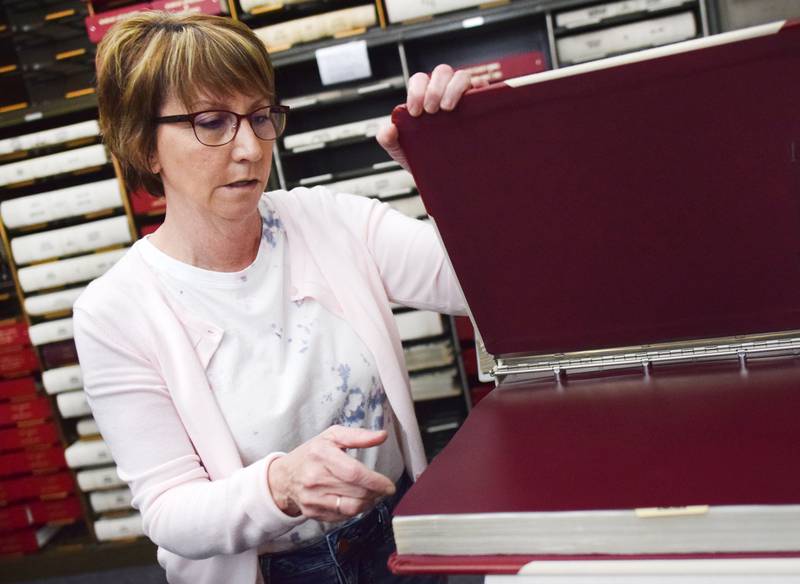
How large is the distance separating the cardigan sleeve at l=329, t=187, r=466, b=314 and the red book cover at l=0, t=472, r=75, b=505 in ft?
7.06

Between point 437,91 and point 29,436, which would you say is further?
point 29,436

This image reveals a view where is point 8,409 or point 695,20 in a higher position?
point 695,20

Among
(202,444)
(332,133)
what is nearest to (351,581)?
(202,444)

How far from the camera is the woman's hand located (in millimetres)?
553

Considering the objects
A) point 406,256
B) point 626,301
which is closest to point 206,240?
point 406,256

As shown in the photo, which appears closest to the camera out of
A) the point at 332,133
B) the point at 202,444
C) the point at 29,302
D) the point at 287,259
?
the point at 202,444

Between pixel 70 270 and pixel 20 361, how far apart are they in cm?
41

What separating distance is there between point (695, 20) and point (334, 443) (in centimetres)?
207

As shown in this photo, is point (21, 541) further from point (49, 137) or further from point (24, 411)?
point (49, 137)

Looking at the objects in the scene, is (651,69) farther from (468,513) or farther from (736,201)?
(468,513)

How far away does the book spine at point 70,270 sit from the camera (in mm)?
2400

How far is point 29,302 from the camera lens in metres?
2.44

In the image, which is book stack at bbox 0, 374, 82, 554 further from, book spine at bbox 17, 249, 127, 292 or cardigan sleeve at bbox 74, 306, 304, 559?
cardigan sleeve at bbox 74, 306, 304, 559

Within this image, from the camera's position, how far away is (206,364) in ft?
2.57
